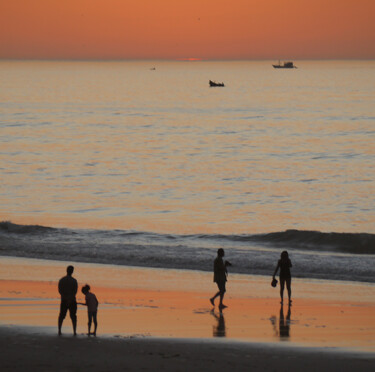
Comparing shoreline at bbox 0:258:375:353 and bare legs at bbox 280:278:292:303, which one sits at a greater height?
bare legs at bbox 280:278:292:303

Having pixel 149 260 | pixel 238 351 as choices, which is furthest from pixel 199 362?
pixel 149 260

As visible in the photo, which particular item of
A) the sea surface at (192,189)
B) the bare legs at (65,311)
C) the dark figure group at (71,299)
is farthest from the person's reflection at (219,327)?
the sea surface at (192,189)

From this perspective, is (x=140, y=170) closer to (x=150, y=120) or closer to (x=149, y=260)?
(x=149, y=260)

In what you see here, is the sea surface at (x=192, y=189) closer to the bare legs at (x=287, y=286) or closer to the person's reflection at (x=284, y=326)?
the bare legs at (x=287, y=286)

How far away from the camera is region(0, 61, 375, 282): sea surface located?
100.0ft

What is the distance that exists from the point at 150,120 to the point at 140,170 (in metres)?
46.7

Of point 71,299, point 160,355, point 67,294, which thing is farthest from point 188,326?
point 67,294

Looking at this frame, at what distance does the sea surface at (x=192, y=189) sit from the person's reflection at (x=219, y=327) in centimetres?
755

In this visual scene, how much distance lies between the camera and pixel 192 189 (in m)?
50.0

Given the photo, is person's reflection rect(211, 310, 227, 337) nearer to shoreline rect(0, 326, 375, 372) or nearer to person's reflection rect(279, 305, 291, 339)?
shoreline rect(0, 326, 375, 372)

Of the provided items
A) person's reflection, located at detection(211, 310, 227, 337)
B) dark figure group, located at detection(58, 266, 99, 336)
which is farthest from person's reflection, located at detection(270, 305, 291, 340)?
dark figure group, located at detection(58, 266, 99, 336)

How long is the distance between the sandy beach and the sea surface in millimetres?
4132

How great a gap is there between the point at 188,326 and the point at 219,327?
0.68 metres

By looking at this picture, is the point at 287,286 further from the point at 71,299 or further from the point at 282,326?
the point at 71,299
